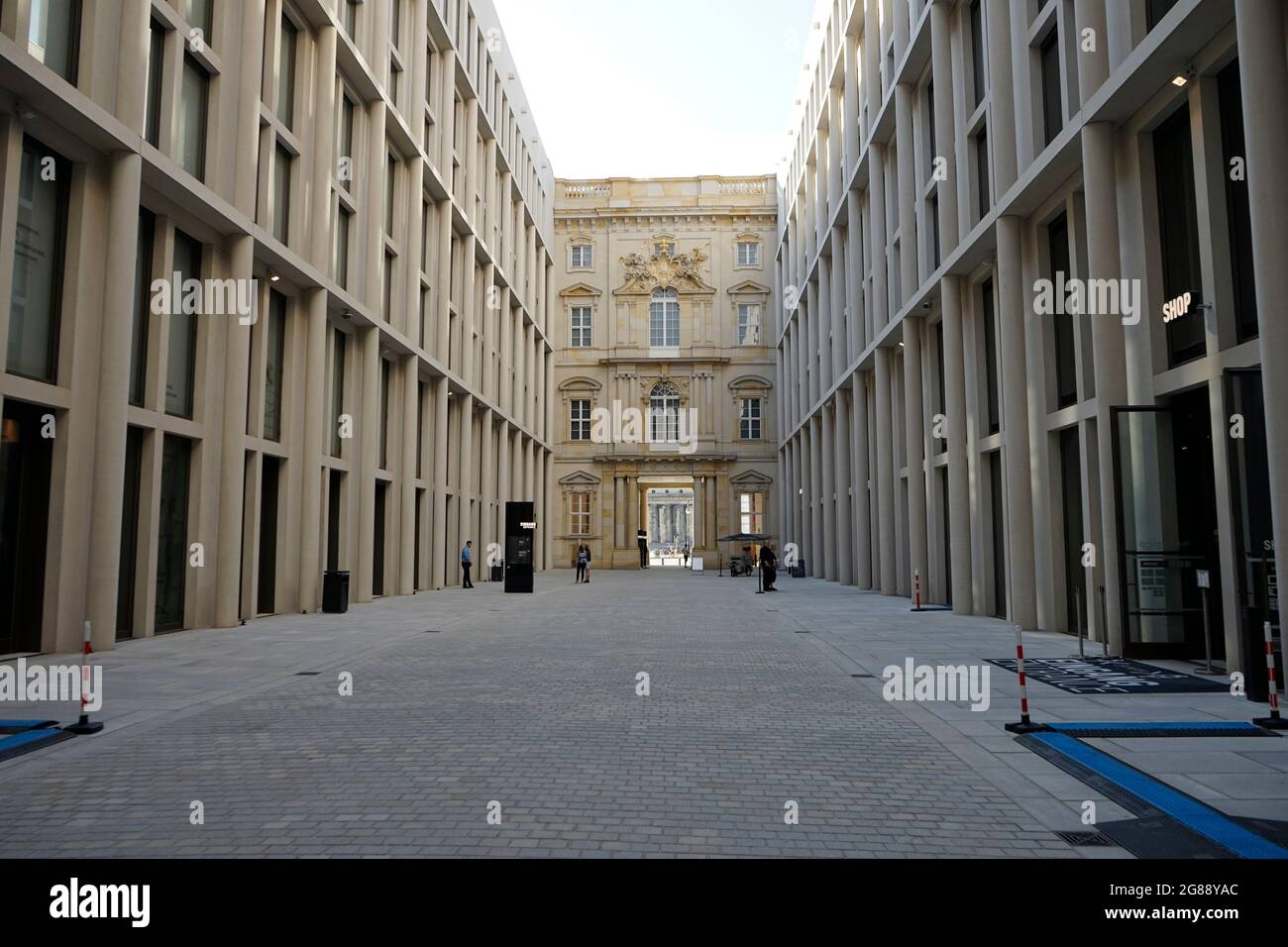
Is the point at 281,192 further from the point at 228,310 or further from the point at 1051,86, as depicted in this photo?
the point at 1051,86

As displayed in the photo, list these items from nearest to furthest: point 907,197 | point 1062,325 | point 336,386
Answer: point 1062,325 → point 336,386 → point 907,197

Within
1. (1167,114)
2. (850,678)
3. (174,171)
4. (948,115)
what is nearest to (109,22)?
(174,171)

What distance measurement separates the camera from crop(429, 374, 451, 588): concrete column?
1238 inches

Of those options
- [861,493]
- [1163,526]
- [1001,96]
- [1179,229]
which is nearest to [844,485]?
[861,493]

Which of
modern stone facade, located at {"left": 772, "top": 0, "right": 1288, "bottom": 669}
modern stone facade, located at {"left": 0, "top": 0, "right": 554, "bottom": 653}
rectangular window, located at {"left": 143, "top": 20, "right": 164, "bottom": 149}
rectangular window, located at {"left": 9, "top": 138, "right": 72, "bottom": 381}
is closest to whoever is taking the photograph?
modern stone facade, located at {"left": 772, "top": 0, "right": 1288, "bottom": 669}

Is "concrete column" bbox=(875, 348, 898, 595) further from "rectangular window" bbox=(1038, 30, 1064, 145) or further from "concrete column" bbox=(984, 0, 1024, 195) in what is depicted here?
"rectangular window" bbox=(1038, 30, 1064, 145)

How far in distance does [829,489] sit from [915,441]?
13.6 m

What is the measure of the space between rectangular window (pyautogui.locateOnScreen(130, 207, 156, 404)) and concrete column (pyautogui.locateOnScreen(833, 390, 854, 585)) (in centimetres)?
2474

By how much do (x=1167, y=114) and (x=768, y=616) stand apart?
11.7m

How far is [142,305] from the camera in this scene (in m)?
15.9

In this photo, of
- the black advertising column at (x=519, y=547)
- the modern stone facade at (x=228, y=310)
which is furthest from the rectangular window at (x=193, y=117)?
the black advertising column at (x=519, y=547)

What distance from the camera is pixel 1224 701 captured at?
9.10 meters

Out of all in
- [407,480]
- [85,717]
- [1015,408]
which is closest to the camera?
[85,717]

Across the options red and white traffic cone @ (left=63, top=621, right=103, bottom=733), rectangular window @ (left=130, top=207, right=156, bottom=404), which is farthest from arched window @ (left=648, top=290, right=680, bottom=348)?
red and white traffic cone @ (left=63, top=621, right=103, bottom=733)
